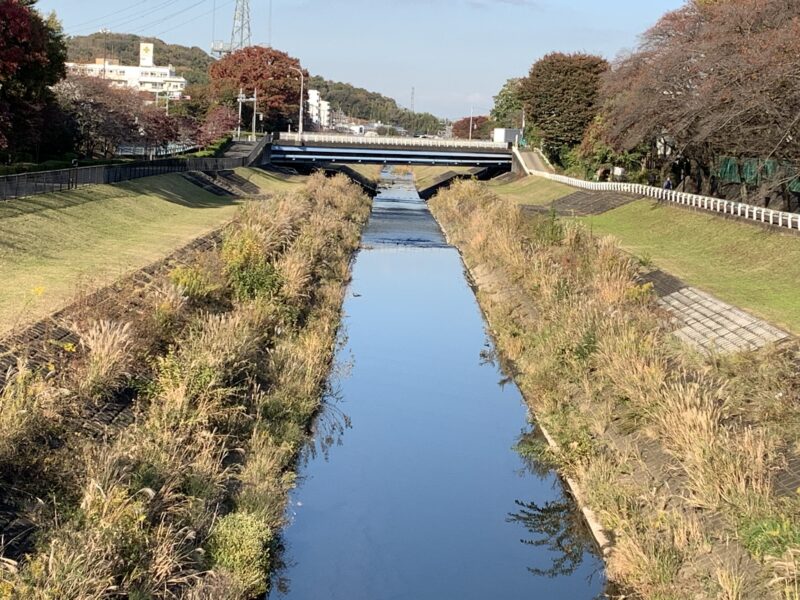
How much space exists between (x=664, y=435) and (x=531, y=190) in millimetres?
73161

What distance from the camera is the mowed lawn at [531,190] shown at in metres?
78.8

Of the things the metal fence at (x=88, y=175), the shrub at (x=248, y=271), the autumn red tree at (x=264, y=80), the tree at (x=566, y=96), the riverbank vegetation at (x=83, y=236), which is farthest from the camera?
the autumn red tree at (x=264, y=80)

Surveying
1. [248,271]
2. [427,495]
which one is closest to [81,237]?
[248,271]

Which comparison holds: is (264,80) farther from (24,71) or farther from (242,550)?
(242,550)

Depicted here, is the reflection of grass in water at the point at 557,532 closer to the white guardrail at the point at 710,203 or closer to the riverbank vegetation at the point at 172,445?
the riverbank vegetation at the point at 172,445

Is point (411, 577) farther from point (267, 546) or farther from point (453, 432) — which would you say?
point (453, 432)

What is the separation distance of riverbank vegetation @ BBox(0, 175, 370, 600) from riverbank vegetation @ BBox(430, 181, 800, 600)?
5.16 meters

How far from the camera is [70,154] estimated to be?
66188mm

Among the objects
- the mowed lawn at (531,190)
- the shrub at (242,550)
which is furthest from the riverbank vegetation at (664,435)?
the mowed lawn at (531,190)

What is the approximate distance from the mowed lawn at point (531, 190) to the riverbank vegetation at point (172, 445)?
5404cm

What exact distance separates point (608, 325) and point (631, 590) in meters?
10.0

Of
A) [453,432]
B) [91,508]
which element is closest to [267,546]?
[91,508]

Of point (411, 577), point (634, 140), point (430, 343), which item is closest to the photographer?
point (411, 577)

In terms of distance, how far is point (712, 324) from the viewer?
24.8 metres
